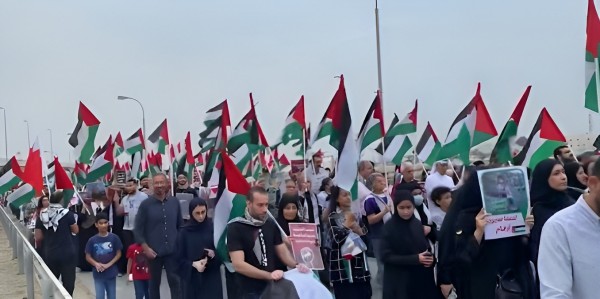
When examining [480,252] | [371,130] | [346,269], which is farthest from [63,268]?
[480,252]

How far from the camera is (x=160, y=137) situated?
1878cm

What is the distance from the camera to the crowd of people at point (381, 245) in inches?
125

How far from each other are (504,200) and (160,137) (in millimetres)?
14255

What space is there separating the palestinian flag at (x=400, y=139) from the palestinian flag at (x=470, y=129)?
9.87 ft

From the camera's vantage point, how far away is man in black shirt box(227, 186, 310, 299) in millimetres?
5477

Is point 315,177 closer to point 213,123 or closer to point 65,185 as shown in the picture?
point 213,123

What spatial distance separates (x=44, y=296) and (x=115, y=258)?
118 inches

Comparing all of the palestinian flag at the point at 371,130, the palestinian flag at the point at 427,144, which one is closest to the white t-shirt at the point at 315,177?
the palestinian flag at the point at 371,130

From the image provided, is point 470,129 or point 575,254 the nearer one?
point 575,254

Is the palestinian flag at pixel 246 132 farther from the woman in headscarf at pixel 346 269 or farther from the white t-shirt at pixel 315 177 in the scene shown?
the woman in headscarf at pixel 346 269

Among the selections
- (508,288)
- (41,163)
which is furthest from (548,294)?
(41,163)

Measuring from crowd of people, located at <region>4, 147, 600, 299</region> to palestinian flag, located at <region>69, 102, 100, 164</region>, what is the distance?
442 centimetres

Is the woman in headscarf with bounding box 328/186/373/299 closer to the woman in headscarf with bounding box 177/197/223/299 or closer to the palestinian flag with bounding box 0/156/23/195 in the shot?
the woman in headscarf with bounding box 177/197/223/299

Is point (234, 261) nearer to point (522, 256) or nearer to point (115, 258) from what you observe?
point (522, 256)
